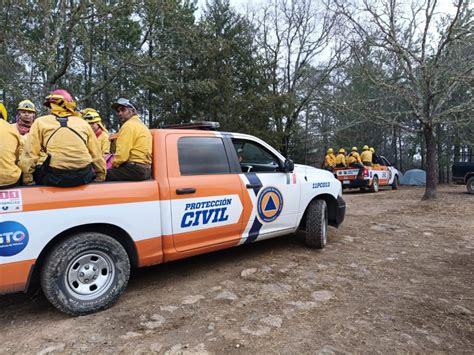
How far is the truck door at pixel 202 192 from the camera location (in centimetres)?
376

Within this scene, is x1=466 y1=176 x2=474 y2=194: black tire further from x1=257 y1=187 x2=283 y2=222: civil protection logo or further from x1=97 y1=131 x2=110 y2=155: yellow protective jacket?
x1=97 y1=131 x2=110 y2=155: yellow protective jacket

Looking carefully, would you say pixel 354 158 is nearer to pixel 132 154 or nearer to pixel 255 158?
pixel 255 158

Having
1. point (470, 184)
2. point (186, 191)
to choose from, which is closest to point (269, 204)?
point (186, 191)

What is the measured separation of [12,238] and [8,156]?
2.30ft

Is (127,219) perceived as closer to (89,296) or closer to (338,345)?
(89,296)

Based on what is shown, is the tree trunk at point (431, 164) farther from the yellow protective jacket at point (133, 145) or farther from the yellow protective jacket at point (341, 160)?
the yellow protective jacket at point (133, 145)

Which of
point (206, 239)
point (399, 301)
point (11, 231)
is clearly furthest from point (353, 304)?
point (11, 231)

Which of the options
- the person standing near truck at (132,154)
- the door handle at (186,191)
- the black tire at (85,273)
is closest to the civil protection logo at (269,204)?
the door handle at (186,191)

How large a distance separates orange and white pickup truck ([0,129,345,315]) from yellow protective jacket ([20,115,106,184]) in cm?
23

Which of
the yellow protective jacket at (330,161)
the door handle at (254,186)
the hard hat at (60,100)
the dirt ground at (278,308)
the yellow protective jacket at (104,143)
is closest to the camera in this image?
the dirt ground at (278,308)

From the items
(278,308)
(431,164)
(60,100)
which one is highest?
(60,100)

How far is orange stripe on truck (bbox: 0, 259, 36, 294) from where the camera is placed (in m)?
2.79

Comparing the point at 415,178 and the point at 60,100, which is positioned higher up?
the point at 60,100

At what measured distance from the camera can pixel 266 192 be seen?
4598 millimetres
